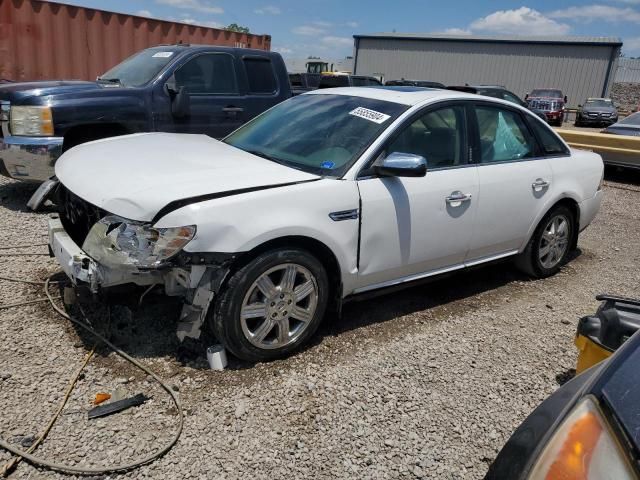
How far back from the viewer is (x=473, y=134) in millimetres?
4121

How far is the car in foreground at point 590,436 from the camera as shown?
1265 mm

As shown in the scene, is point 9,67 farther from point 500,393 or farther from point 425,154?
point 500,393

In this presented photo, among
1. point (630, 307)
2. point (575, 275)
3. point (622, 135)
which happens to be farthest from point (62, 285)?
point (622, 135)

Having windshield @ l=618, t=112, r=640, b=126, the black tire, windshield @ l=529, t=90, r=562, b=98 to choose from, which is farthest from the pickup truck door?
windshield @ l=529, t=90, r=562, b=98

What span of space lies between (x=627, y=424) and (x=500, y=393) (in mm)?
1938

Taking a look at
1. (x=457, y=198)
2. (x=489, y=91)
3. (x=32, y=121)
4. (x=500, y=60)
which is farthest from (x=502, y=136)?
(x=500, y=60)

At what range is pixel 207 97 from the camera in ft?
21.7

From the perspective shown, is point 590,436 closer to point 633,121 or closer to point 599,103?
point 633,121

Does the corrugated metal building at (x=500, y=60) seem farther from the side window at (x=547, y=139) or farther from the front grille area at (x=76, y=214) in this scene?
the front grille area at (x=76, y=214)

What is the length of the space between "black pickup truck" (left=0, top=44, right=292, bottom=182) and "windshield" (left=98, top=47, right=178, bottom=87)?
1 cm

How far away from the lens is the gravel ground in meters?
Result: 2.53

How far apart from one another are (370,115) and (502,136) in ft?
4.31

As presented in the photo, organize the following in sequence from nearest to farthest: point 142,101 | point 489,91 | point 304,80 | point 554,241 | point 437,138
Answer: point 437,138 < point 554,241 < point 142,101 < point 304,80 < point 489,91

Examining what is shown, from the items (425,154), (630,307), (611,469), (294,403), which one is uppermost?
(425,154)
